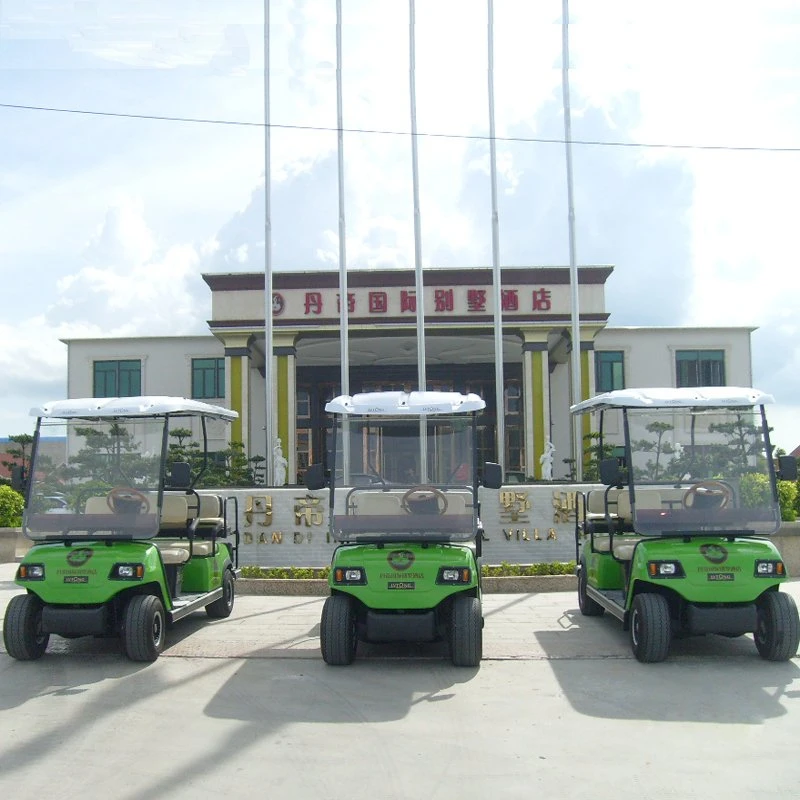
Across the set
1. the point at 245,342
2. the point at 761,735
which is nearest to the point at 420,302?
the point at 245,342

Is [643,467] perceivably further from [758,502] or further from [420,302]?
[420,302]

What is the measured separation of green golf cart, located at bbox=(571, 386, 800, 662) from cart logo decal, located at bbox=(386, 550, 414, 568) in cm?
186

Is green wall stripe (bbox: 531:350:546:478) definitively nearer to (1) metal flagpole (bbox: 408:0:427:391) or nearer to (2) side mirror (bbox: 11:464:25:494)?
(1) metal flagpole (bbox: 408:0:427:391)

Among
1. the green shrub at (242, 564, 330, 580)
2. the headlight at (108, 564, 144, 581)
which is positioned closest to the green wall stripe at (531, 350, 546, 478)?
the green shrub at (242, 564, 330, 580)

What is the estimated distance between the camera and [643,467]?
7.95 m

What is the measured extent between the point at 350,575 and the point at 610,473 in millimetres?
2464

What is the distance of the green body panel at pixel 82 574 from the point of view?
7.18m

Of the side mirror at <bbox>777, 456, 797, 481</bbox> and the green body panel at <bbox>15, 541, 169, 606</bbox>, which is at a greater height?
the side mirror at <bbox>777, 456, 797, 481</bbox>

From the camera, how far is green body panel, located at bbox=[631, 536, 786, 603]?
7.01 m

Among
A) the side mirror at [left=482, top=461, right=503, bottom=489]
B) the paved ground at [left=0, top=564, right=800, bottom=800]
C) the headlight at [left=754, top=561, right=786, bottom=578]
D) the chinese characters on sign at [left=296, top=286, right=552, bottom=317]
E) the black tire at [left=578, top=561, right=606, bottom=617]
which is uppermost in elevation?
the chinese characters on sign at [left=296, top=286, right=552, bottom=317]

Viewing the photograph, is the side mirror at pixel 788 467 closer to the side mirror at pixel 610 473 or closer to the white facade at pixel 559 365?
the side mirror at pixel 610 473

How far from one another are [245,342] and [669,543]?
2028cm

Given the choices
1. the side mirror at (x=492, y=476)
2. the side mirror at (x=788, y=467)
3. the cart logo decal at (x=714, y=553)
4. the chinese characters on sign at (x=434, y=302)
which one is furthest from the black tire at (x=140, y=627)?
the chinese characters on sign at (x=434, y=302)

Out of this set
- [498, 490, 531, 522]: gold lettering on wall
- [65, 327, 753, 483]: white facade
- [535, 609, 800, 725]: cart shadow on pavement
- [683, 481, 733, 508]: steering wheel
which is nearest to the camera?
[535, 609, 800, 725]: cart shadow on pavement
